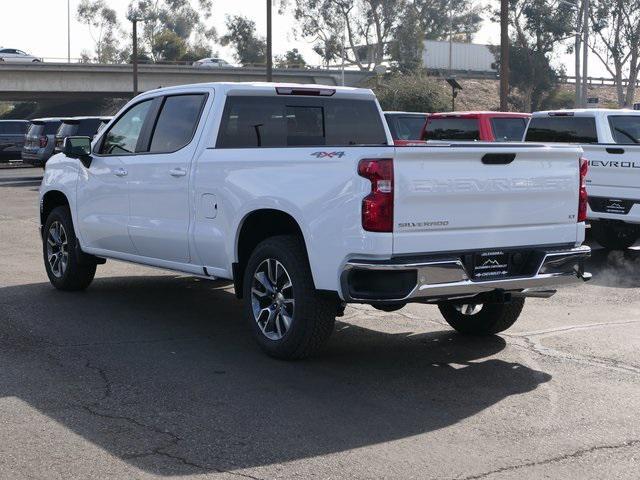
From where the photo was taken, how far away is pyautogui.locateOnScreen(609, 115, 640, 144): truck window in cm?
1374

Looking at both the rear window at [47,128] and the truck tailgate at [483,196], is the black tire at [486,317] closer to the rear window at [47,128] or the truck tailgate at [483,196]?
the truck tailgate at [483,196]

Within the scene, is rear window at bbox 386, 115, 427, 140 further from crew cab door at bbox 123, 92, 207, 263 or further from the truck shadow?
crew cab door at bbox 123, 92, 207, 263

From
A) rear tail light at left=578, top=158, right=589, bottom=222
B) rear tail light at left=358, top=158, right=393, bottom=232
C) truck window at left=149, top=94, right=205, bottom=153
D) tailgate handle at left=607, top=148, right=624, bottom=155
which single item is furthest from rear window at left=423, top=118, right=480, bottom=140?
rear tail light at left=358, top=158, right=393, bottom=232

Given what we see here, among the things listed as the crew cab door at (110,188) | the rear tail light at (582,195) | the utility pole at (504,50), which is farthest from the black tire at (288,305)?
the utility pole at (504,50)

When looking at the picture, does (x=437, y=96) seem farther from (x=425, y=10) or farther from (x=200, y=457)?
(x=200, y=457)

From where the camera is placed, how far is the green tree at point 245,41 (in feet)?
392

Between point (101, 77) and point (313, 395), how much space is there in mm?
70028

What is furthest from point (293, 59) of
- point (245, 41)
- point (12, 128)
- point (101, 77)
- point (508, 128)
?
point (508, 128)

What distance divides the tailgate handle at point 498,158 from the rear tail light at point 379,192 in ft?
2.58

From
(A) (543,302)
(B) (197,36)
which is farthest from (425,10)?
(A) (543,302)

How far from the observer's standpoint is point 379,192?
6496 millimetres

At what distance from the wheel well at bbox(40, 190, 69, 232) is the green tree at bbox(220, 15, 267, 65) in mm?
109988

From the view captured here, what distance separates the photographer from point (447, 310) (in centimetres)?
850

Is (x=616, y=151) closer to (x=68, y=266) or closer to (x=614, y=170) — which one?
(x=614, y=170)
